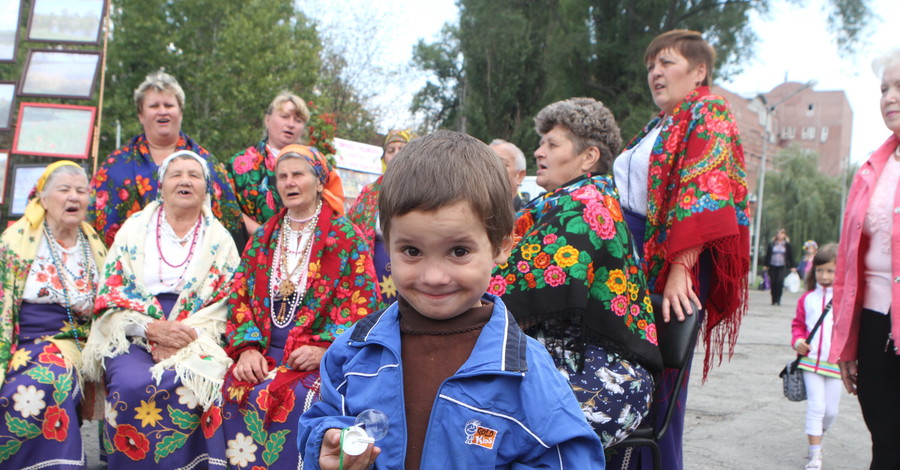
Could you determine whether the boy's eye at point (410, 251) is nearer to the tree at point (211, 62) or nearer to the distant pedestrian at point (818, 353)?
the distant pedestrian at point (818, 353)

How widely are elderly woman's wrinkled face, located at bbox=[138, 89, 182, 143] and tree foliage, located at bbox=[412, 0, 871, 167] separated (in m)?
17.6

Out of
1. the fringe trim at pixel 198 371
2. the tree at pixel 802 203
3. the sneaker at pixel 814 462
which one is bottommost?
the sneaker at pixel 814 462

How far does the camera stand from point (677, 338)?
8.96ft

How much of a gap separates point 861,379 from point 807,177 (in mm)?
41954

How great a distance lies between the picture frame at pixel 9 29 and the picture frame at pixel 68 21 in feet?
1.20

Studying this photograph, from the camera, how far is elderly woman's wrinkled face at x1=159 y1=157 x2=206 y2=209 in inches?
151

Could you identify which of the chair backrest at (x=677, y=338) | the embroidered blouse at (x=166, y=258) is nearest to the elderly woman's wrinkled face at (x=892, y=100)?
the chair backrest at (x=677, y=338)

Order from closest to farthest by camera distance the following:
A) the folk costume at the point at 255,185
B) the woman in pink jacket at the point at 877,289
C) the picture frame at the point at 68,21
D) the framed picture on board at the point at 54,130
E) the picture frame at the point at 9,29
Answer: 1. the woman in pink jacket at the point at 877,289
2. the folk costume at the point at 255,185
3. the framed picture on board at the point at 54,130
4. the picture frame at the point at 68,21
5. the picture frame at the point at 9,29

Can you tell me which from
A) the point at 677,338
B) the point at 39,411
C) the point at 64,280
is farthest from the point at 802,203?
the point at 39,411

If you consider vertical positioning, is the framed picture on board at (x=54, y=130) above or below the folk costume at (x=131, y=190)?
above

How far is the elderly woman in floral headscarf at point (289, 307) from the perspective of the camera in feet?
10.6

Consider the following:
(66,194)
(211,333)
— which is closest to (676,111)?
(211,333)

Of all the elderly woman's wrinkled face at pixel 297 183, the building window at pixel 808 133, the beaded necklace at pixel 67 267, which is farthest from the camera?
the building window at pixel 808 133

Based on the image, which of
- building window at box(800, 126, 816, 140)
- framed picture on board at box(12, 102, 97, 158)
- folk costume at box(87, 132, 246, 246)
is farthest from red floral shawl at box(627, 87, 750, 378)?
building window at box(800, 126, 816, 140)
